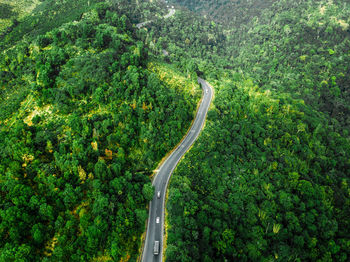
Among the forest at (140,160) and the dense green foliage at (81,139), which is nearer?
the dense green foliage at (81,139)

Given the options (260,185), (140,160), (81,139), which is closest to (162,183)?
(140,160)

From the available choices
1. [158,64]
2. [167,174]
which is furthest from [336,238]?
[158,64]

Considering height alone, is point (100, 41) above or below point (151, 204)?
above

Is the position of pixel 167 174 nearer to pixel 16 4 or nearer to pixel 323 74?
pixel 323 74

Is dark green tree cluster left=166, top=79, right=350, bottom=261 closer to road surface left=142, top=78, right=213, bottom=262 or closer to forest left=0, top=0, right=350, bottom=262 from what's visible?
forest left=0, top=0, right=350, bottom=262

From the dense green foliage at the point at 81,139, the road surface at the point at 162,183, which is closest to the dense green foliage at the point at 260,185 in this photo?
the road surface at the point at 162,183

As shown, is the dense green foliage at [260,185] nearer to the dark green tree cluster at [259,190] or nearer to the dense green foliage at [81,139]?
the dark green tree cluster at [259,190]

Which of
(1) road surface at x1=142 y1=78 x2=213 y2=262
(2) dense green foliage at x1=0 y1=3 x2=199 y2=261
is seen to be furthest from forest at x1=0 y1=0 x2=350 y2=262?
(1) road surface at x1=142 y1=78 x2=213 y2=262
